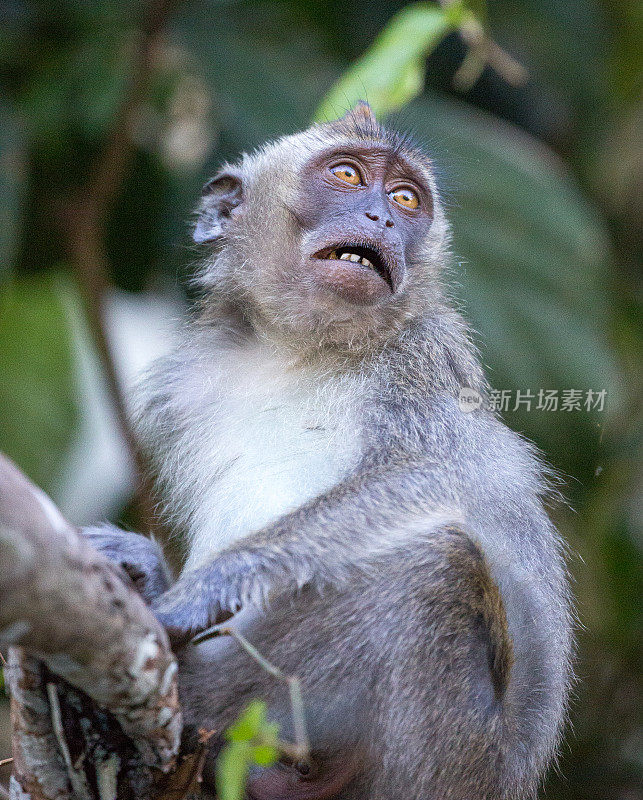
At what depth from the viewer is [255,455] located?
4656 mm

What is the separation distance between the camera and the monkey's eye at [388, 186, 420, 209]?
5.23m

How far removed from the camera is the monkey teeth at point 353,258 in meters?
4.75

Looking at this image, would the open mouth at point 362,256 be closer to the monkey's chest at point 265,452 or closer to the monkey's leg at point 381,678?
the monkey's chest at point 265,452

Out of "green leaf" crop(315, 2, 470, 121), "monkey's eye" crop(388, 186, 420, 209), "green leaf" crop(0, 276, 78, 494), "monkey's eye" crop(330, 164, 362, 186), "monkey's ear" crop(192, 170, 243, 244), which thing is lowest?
"green leaf" crop(0, 276, 78, 494)

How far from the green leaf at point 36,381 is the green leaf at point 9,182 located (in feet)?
2.50

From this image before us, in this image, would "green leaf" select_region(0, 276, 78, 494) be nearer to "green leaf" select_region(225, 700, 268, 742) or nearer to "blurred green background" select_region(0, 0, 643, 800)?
"blurred green background" select_region(0, 0, 643, 800)

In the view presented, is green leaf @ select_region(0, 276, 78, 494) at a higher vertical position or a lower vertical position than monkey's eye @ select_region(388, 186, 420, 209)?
lower

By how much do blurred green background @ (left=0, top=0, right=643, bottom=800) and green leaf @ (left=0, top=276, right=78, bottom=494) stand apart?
2 centimetres

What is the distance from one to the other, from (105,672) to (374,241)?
2429 millimetres

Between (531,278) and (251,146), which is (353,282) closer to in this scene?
(531,278)

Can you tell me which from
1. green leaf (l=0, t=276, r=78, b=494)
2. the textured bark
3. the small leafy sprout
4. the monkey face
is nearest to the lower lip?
the monkey face

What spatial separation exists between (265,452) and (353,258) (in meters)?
0.99

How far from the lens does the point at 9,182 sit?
7168mm

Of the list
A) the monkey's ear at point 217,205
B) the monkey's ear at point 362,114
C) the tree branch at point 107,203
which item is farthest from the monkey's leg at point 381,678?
the tree branch at point 107,203
